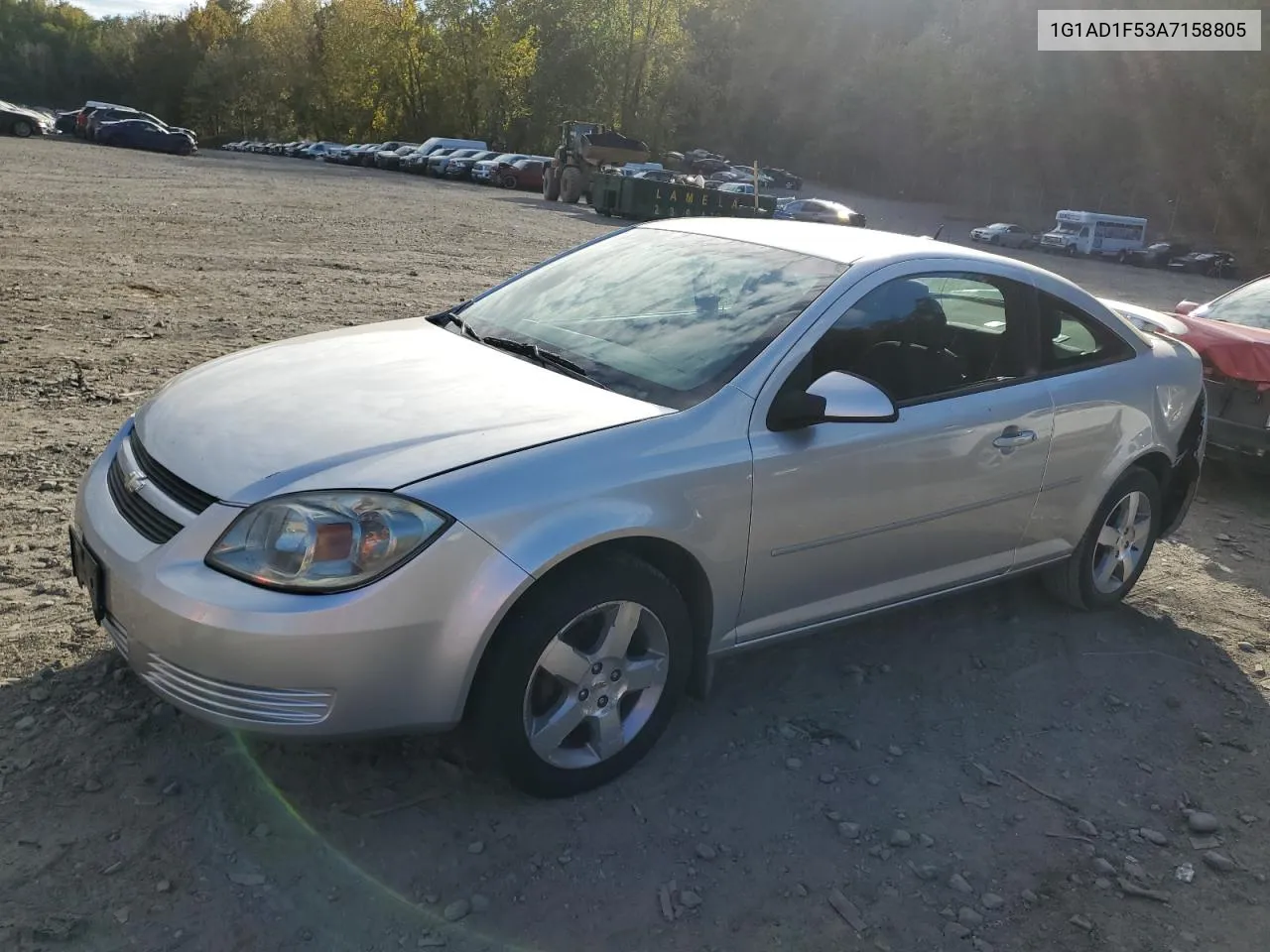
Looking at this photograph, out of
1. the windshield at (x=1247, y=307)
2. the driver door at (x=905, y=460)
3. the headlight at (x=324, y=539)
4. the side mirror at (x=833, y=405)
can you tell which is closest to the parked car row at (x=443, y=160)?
the windshield at (x=1247, y=307)

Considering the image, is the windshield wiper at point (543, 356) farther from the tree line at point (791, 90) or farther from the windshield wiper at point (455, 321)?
the tree line at point (791, 90)

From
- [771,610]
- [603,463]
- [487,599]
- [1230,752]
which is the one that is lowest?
[1230,752]

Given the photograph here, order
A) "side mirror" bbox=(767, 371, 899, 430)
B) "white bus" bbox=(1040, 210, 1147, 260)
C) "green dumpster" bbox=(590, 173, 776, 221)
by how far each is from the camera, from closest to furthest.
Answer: "side mirror" bbox=(767, 371, 899, 430), "green dumpster" bbox=(590, 173, 776, 221), "white bus" bbox=(1040, 210, 1147, 260)

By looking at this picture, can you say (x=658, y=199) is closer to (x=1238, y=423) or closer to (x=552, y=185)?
(x=552, y=185)

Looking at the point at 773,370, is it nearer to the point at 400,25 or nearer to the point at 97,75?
the point at 400,25

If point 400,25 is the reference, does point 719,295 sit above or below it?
below

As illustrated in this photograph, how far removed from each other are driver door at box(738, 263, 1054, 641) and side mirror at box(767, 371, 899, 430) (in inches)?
1.7

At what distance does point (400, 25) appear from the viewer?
2800 inches

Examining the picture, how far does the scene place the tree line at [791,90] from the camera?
4812 centimetres

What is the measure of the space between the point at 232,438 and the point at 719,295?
168 centimetres

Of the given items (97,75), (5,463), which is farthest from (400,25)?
(5,463)

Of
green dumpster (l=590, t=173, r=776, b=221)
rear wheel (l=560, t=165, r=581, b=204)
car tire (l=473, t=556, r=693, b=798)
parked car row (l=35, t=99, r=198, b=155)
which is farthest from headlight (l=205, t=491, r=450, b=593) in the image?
parked car row (l=35, t=99, r=198, b=155)

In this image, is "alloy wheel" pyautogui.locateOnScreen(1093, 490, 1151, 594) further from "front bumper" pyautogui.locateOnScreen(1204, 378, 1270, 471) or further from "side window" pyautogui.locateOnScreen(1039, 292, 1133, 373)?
"front bumper" pyautogui.locateOnScreen(1204, 378, 1270, 471)

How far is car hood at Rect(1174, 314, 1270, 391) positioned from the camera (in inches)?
250
